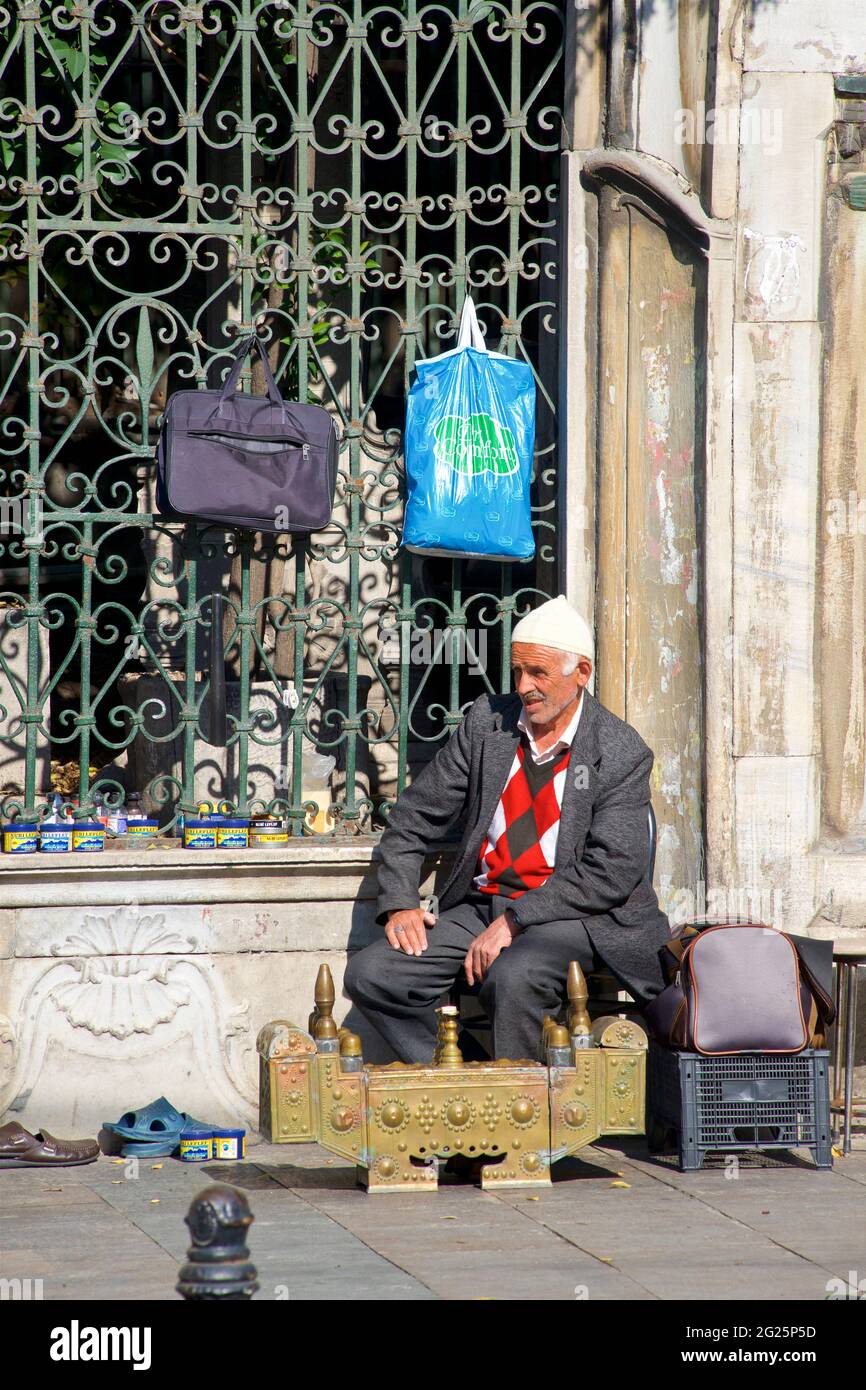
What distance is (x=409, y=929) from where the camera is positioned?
18.3 feet

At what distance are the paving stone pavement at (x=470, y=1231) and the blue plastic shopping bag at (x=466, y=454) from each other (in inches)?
81.4

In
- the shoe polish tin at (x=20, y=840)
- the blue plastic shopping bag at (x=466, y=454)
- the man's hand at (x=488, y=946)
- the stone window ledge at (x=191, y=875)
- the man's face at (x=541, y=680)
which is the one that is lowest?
the man's hand at (x=488, y=946)

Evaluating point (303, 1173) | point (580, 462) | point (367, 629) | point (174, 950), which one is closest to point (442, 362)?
point (580, 462)

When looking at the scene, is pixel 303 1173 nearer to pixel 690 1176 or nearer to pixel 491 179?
pixel 690 1176

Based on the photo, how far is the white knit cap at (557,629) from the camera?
5.57 m

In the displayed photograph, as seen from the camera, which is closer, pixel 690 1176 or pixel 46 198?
pixel 690 1176

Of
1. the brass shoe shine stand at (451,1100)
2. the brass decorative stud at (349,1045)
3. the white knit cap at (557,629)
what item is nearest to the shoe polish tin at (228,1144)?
the brass shoe shine stand at (451,1100)

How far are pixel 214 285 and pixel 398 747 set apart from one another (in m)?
1.91

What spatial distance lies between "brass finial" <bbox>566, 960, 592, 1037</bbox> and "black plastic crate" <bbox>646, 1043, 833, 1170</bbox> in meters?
0.28

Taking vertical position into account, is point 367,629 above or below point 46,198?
below

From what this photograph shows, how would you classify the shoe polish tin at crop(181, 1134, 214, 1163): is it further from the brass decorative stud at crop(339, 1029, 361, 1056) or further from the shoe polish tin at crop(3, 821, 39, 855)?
the shoe polish tin at crop(3, 821, 39, 855)

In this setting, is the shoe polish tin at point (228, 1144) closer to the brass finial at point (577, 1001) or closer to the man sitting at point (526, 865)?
the man sitting at point (526, 865)
